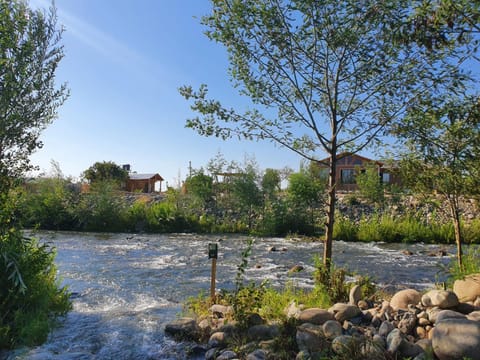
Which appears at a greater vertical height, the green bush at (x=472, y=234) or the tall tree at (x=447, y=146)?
the tall tree at (x=447, y=146)

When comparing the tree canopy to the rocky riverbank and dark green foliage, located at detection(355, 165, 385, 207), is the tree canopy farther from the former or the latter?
the rocky riverbank

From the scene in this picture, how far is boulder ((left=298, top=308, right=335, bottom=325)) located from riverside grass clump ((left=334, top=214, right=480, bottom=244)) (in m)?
11.9

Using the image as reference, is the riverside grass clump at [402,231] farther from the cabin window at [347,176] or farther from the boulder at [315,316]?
the cabin window at [347,176]

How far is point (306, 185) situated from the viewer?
17.9m

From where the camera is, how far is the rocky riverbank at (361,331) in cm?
333

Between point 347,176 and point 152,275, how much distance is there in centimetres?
2716

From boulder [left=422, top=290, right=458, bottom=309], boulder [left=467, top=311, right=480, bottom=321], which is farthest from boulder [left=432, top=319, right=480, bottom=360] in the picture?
boulder [left=422, top=290, right=458, bottom=309]

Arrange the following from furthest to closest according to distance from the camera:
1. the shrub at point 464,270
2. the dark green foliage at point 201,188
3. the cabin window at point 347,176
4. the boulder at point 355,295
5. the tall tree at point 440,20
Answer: the cabin window at point 347,176
the dark green foliage at point 201,188
the shrub at point 464,270
the boulder at point 355,295
the tall tree at point 440,20

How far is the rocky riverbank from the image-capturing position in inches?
131

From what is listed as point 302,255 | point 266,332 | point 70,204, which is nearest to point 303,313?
point 266,332

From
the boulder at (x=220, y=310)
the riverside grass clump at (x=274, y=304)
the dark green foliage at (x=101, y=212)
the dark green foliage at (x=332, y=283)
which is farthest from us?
the dark green foliage at (x=101, y=212)

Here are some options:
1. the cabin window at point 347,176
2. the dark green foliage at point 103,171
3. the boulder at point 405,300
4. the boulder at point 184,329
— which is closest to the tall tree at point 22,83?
the boulder at point 184,329

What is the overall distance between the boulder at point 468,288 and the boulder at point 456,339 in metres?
1.27

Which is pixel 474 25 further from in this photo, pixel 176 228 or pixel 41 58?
pixel 176 228
